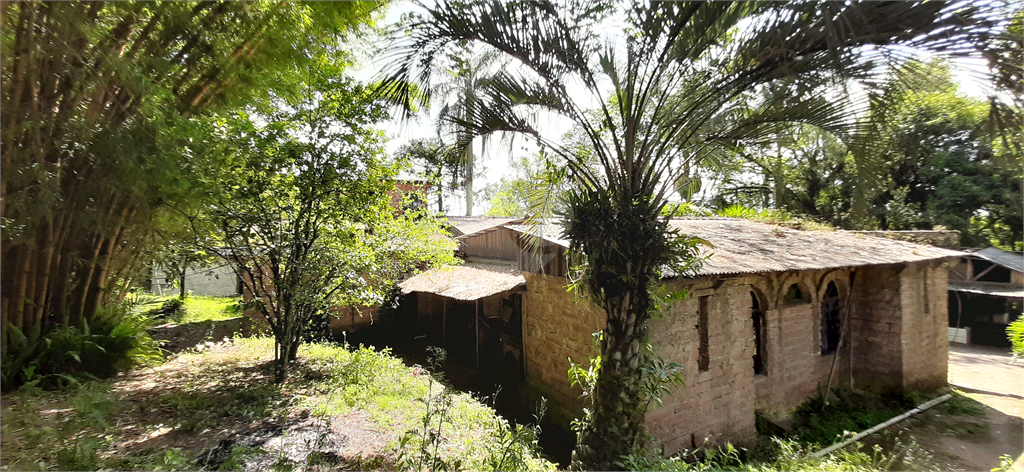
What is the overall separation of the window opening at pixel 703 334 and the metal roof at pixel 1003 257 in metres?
14.3

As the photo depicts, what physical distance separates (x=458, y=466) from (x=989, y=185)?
68.4ft

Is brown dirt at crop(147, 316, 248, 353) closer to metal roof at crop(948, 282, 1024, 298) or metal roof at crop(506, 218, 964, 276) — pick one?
metal roof at crop(506, 218, 964, 276)

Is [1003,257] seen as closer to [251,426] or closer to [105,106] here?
[251,426]

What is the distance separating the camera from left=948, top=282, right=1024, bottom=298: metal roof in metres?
13.1

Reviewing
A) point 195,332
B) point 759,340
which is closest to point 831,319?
point 759,340

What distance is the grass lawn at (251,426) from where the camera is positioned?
11.6 feet

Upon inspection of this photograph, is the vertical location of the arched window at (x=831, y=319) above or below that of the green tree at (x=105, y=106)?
below

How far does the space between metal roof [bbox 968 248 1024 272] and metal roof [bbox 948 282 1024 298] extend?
2.55 ft

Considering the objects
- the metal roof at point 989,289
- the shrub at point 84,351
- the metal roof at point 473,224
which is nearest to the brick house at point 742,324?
the metal roof at point 473,224

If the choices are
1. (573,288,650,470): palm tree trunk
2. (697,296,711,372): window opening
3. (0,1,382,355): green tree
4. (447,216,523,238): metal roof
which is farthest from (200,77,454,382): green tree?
(447,216,523,238): metal roof

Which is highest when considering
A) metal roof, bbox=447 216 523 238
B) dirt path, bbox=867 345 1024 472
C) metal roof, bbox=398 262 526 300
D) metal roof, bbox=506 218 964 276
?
metal roof, bbox=447 216 523 238

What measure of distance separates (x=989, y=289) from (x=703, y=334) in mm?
14830

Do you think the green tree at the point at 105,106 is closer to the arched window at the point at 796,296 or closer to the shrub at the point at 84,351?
the shrub at the point at 84,351

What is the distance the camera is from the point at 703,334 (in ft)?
20.5
